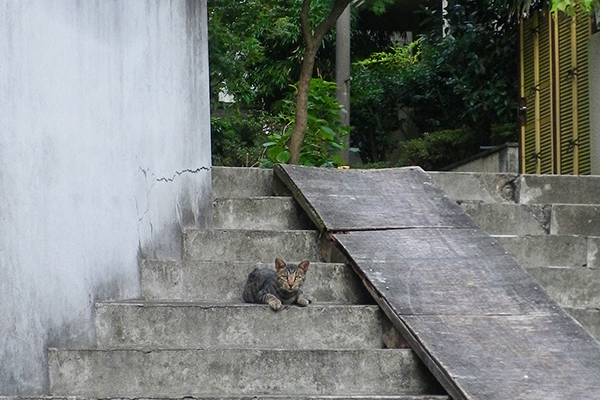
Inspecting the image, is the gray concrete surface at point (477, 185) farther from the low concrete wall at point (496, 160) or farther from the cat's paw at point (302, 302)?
the low concrete wall at point (496, 160)

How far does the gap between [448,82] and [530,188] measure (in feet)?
21.0

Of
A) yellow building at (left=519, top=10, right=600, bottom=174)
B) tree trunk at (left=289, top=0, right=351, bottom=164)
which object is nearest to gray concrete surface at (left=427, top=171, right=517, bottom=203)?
tree trunk at (left=289, top=0, right=351, bottom=164)

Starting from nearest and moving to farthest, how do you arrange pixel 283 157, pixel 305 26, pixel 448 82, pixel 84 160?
1. pixel 84 160
2. pixel 305 26
3. pixel 283 157
4. pixel 448 82

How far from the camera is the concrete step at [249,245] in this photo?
6.67 m

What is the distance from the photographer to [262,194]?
7.68 m

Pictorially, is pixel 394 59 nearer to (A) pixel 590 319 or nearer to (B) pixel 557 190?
(B) pixel 557 190

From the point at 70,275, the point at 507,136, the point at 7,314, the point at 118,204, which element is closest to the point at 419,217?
the point at 118,204

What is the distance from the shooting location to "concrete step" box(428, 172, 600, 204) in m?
7.93

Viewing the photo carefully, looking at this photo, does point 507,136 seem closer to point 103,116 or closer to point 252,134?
point 252,134

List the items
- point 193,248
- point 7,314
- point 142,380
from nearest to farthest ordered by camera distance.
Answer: point 7,314
point 142,380
point 193,248

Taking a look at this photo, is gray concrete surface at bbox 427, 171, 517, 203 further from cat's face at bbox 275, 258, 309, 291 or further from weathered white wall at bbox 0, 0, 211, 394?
cat's face at bbox 275, 258, 309, 291

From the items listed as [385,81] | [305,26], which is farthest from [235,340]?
[385,81]

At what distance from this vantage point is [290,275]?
586 cm

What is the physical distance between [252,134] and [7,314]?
344 inches
